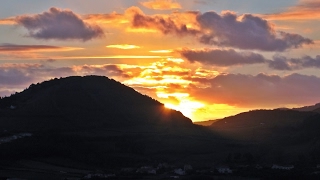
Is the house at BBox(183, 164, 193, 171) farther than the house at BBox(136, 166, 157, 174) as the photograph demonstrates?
Yes

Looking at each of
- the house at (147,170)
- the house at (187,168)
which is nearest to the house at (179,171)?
the house at (187,168)

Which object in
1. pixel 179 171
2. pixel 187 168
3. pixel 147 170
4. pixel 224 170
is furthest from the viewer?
pixel 187 168

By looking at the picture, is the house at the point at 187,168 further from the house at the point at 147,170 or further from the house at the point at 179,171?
the house at the point at 147,170

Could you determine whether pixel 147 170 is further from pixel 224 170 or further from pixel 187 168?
pixel 224 170

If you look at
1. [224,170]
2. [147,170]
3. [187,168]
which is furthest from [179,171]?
[224,170]

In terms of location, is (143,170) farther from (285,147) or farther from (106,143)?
(285,147)

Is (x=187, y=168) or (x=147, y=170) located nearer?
(x=147, y=170)

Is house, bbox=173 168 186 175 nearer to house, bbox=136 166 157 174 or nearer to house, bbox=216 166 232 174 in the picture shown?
house, bbox=136 166 157 174

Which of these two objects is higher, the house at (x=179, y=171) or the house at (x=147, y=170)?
the house at (x=147, y=170)

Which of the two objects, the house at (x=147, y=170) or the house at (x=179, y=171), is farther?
the house at (x=147, y=170)

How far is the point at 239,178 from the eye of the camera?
155125 millimetres

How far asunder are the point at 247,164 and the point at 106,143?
36805 mm

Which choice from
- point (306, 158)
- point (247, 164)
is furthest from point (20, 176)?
point (306, 158)

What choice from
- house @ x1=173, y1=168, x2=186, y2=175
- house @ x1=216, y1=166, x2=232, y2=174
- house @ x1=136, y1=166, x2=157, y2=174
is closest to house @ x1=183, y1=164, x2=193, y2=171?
house @ x1=173, y1=168, x2=186, y2=175
